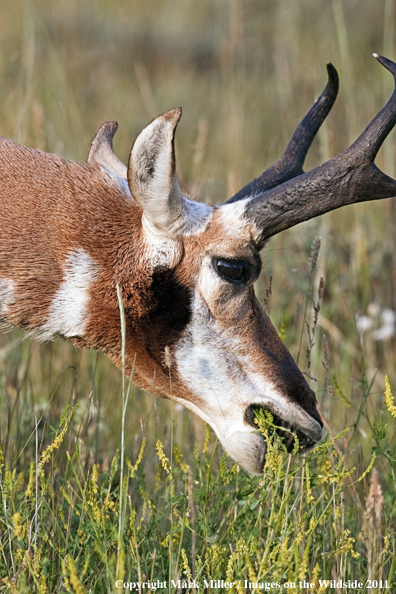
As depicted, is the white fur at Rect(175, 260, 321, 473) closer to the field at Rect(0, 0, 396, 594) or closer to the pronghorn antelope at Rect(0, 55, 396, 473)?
the pronghorn antelope at Rect(0, 55, 396, 473)

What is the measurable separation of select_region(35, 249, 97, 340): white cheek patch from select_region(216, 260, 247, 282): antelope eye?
1.59 ft

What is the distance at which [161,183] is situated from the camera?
103 inches

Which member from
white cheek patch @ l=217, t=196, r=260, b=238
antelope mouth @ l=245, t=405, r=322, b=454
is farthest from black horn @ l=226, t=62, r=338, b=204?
antelope mouth @ l=245, t=405, r=322, b=454

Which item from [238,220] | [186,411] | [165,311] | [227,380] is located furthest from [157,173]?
[186,411]

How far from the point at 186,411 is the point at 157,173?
200 centimetres

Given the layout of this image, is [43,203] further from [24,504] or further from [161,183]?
[24,504]

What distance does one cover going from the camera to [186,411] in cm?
425

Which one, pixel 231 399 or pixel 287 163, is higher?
pixel 287 163

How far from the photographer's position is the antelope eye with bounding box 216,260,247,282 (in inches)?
109

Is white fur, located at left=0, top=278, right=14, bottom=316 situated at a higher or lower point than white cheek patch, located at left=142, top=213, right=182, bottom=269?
lower

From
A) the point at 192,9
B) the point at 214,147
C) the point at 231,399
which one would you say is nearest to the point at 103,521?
the point at 231,399

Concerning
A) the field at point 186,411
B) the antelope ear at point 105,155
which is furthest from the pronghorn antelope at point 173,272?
the antelope ear at point 105,155

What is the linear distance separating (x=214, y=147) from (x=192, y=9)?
21.9 ft

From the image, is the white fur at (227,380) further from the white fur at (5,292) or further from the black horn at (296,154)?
the white fur at (5,292)
